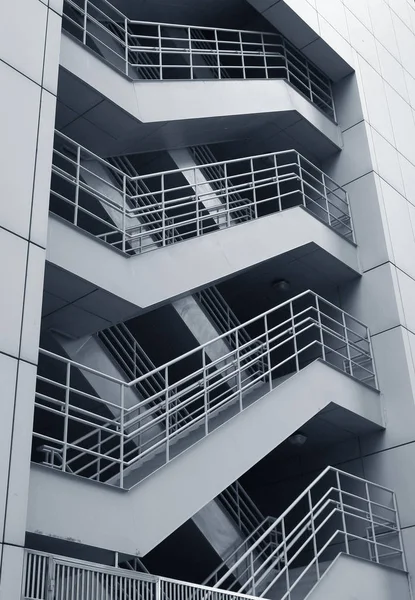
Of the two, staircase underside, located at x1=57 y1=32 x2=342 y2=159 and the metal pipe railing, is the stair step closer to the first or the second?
the metal pipe railing

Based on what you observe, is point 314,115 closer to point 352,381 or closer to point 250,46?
point 250,46

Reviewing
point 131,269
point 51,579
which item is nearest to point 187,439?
point 131,269

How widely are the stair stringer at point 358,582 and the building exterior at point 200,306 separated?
3 centimetres

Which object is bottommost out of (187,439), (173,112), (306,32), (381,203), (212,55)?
(187,439)

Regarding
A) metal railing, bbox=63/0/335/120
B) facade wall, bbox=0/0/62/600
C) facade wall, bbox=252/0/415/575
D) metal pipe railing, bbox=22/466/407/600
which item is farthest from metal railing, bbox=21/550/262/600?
metal railing, bbox=63/0/335/120

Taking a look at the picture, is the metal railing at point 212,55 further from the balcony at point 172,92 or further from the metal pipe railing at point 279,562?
the metal pipe railing at point 279,562

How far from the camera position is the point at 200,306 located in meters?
11.8

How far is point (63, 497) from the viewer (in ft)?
24.3

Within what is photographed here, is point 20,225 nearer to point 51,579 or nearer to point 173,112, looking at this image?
point 51,579

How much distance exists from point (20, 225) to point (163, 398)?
4663 mm

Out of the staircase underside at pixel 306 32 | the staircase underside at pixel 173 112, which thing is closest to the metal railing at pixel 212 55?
the staircase underside at pixel 306 32

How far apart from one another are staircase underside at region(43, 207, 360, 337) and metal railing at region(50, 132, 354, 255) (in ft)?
1.02

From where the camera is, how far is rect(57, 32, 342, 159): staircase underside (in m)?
11.1

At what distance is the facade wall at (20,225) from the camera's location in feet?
21.6
